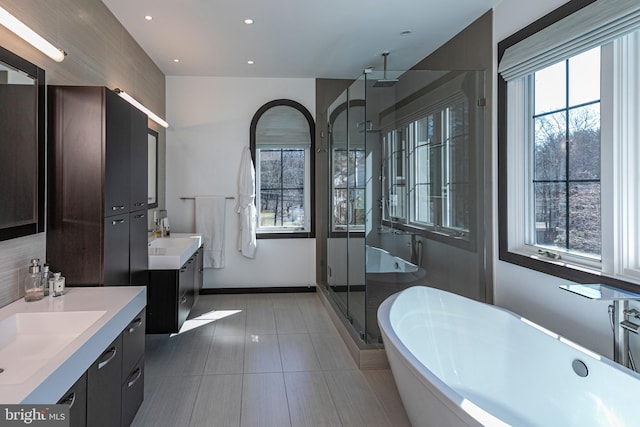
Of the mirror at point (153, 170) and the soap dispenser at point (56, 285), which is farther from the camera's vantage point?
the mirror at point (153, 170)

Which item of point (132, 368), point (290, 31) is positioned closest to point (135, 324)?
point (132, 368)

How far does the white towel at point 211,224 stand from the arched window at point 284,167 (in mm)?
482

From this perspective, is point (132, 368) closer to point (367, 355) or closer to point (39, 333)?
point (39, 333)

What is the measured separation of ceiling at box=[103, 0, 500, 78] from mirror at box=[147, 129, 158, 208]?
0.83 m

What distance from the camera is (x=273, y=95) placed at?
507cm

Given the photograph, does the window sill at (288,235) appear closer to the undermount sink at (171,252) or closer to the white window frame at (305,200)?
the white window frame at (305,200)

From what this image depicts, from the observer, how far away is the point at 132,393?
2.10 m

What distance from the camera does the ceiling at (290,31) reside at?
3.03 metres

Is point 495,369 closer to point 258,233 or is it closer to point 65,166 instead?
point 65,166

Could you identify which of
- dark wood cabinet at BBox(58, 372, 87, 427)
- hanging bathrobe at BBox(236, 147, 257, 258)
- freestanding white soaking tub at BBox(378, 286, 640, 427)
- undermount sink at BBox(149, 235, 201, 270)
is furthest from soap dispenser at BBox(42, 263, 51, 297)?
hanging bathrobe at BBox(236, 147, 257, 258)

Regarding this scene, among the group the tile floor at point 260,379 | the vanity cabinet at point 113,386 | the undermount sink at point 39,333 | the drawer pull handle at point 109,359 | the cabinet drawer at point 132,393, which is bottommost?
the tile floor at point 260,379

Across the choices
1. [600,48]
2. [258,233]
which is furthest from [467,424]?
[258,233]

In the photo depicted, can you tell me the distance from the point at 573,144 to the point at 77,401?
273cm

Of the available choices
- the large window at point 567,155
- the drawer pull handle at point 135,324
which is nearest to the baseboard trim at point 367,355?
the large window at point 567,155
